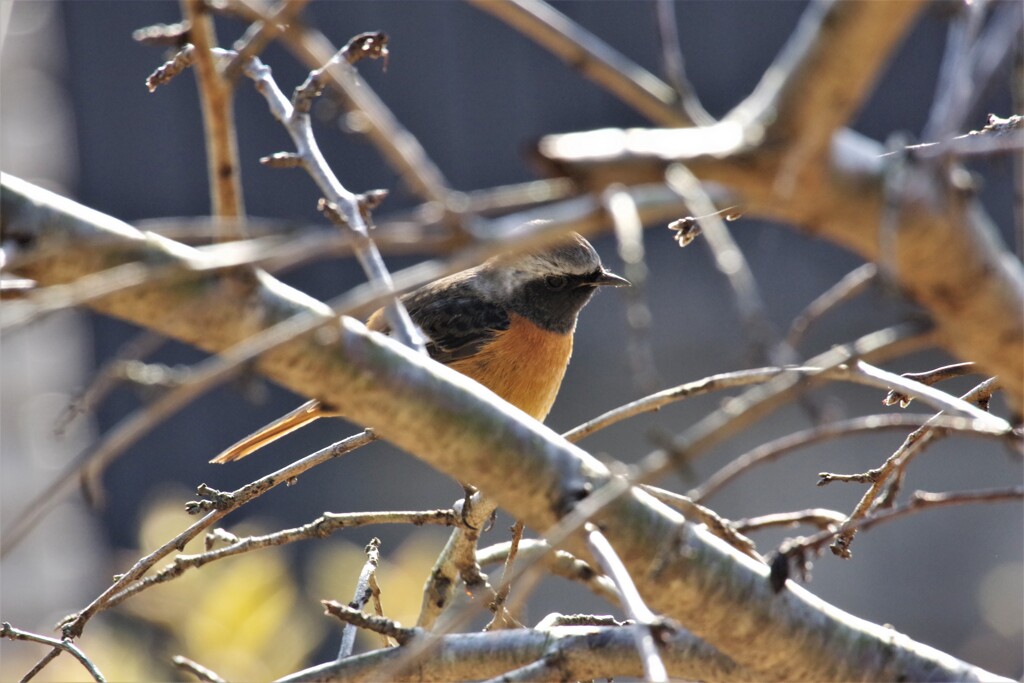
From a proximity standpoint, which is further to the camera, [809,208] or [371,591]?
[371,591]

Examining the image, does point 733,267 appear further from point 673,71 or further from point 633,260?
point 673,71

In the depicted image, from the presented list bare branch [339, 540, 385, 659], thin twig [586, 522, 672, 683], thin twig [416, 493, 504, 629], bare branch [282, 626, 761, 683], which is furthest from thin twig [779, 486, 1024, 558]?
thin twig [416, 493, 504, 629]

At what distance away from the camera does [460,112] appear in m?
10.8

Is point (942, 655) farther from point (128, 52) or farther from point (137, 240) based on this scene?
point (128, 52)

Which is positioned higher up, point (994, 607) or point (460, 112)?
point (460, 112)

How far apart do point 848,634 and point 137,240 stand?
51.7 inches

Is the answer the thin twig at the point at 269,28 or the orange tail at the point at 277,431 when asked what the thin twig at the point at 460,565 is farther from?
the thin twig at the point at 269,28

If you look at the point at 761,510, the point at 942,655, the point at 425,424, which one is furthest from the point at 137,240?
the point at 761,510

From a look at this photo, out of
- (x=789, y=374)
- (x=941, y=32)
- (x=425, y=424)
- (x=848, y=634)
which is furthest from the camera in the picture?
(x=941, y=32)

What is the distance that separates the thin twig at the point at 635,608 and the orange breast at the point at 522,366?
3.32 m

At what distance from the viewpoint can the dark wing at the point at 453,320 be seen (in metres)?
5.25

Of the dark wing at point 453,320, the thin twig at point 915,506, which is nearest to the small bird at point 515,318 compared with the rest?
the dark wing at point 453,320

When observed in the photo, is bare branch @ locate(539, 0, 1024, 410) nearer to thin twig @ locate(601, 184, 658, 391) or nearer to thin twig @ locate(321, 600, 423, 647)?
thin twig @ locate(601, 184, 658, 391)

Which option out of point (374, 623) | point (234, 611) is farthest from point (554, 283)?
point (374, 623)
